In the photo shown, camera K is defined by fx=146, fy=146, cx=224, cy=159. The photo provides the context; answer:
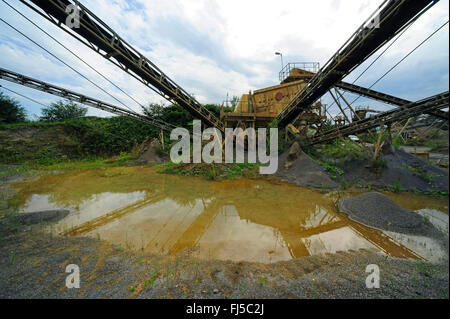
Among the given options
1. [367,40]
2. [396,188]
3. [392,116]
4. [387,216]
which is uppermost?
[367,40]

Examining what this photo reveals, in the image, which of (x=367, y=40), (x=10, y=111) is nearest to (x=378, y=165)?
(x=367, y=40)

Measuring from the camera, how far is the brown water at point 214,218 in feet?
9.70

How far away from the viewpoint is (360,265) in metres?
2.36

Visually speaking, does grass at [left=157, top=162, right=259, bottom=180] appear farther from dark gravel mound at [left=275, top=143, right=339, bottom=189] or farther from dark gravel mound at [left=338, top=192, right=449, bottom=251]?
dark gravel mound at [left=338, top=192, right=449, bottom=251]

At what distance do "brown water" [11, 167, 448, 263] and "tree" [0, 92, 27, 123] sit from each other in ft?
43.6

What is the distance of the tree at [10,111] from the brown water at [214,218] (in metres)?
13.3

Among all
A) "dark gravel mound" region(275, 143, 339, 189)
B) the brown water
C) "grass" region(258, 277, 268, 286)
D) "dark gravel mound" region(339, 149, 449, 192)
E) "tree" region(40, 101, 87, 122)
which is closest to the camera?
"grass" region(258, 277, 268, 286)

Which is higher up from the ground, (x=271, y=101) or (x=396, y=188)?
(x=271, y=101)

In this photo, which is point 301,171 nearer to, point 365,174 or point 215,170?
point 365,174

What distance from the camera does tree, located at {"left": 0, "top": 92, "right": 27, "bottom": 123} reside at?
42.2ft

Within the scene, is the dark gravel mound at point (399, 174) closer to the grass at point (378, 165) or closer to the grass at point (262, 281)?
the grass at point (378, 165)

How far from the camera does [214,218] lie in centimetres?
413

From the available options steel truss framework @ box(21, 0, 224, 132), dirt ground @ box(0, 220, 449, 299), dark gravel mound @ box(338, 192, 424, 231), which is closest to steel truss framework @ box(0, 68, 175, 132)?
steel truss framework @ box(21, 0, 224, 132)

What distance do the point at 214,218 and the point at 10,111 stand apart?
22.5 m
